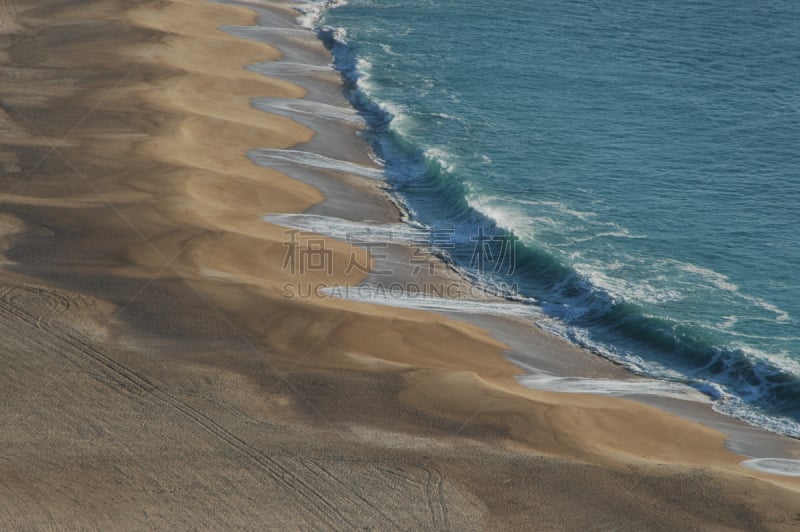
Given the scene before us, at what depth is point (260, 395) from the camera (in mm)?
14742

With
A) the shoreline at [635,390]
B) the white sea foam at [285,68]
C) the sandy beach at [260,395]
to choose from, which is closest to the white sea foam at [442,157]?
the sandy beach at [260,395]

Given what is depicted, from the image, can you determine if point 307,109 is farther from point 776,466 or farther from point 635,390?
point 776,466

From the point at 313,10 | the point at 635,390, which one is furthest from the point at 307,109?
the point at 635,390

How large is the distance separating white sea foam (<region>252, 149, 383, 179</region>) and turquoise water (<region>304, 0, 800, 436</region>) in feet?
2.45

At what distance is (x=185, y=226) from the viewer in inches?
839

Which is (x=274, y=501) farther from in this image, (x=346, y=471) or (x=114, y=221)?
(x=114, y=221)

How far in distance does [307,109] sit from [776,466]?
74.0 ft

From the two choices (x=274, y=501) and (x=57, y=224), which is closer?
(x=274, y=501)

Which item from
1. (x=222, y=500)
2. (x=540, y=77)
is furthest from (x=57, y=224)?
(x=540, y=77)

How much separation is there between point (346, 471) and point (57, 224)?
10.4 metres

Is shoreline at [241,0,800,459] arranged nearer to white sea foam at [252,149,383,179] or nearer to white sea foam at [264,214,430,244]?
white sea foam at [264,214,430,244]

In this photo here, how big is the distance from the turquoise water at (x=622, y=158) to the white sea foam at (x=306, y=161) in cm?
75

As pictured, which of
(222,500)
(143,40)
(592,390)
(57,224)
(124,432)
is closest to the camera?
(222,500)

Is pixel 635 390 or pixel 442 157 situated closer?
pixel 635 390
